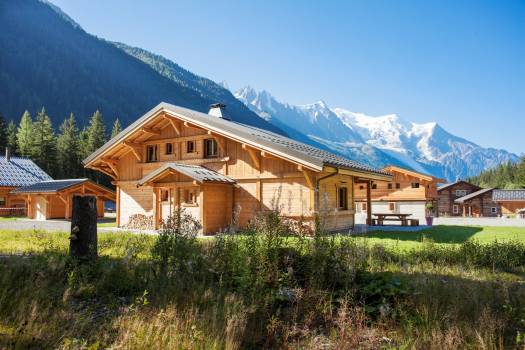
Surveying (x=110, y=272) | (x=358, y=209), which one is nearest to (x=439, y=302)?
(x=110, y=272)

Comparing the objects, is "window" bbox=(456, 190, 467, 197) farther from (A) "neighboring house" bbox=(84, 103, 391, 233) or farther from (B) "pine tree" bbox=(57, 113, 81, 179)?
(B) "pine tree" bbox=(57, 113, 81, 179)

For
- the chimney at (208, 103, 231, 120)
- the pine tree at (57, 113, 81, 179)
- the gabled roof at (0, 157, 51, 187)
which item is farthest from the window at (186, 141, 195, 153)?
the pine tree at (57, 113, 81, 179)

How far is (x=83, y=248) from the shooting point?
6.21 meters

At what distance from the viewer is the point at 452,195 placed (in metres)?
63.9

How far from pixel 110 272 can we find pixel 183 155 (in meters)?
14.4

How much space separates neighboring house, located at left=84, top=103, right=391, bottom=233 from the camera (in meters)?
15.9

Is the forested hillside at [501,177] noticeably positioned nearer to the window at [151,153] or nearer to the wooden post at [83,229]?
the window at [151,153]

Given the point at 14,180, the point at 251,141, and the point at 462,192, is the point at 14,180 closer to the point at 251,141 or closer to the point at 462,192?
the point at 251,141

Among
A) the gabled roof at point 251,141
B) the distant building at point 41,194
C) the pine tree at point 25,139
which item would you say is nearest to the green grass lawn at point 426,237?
the gabled roof at point 251,141

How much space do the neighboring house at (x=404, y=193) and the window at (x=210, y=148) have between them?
1010 inches

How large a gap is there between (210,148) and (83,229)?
514 inches

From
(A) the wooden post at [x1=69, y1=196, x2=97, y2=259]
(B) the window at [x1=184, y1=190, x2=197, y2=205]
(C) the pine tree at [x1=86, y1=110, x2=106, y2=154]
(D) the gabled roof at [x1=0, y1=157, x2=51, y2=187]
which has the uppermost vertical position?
(C) the pine tree at [x1=86, y1=110, x2=106, y2=154]

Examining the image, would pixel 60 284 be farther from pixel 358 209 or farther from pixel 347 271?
pixel 358 209

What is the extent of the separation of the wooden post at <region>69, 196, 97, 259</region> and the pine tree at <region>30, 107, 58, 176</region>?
164ft
